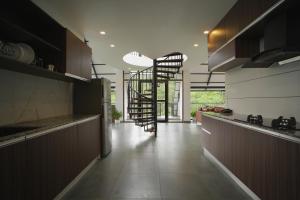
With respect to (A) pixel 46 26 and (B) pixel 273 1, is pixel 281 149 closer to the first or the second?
(B) pixel 273 1

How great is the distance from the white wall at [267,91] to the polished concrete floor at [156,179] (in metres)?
1.20

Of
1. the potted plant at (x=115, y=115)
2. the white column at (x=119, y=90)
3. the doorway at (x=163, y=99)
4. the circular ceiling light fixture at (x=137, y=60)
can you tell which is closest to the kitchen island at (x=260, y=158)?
the circular ceiling light fixture at (x=137, y=60)

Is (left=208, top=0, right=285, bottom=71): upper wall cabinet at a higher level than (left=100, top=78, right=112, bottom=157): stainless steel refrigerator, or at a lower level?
higher

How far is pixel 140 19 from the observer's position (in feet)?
11.3

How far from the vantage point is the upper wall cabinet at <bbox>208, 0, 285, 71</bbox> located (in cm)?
225

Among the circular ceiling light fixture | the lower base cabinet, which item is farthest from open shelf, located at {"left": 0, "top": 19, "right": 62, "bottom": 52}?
the circular ceiling light fixture

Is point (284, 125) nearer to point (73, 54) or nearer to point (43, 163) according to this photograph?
point (43, 163)

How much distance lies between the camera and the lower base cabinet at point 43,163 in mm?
1400

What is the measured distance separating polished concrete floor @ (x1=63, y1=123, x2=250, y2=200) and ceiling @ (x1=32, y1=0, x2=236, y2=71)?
8.73 feet

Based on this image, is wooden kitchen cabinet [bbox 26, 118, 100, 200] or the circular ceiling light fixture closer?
wooden kitchen cabinet [bbox 26, 118, 100, 200]

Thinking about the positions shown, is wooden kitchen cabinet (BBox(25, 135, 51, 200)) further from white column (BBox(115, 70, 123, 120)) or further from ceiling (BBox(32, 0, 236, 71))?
white column (BBox(115, 70, 123, 120))

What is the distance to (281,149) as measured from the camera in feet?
5.32

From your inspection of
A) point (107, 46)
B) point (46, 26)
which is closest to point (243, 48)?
point (46, 26)

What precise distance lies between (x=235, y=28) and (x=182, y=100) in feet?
21.7
